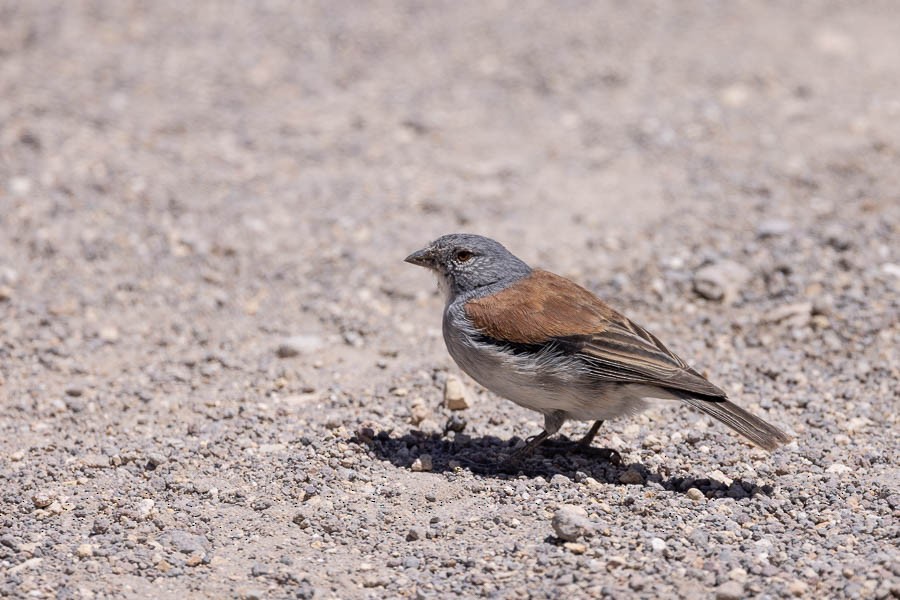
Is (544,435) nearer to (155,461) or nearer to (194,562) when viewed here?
(194,562)

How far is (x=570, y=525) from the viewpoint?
5320 mm

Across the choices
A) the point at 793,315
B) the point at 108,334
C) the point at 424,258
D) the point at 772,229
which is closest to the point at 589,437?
the point at 424,258

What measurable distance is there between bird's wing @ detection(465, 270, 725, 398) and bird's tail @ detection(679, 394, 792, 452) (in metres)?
0.07

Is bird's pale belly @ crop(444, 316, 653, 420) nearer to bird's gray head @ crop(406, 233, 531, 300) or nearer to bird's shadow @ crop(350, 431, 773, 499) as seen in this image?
bird's shadow @ crop(350, 431, 773, 499)

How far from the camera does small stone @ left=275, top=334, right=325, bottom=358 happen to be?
796 centimetres

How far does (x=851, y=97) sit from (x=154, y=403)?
325 inches

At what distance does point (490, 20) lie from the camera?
43.1 feet

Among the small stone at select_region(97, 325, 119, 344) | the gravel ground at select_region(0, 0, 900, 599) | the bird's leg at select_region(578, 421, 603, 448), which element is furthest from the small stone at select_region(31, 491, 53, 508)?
the bird's leg at select_region(578, 421, 603, 448)

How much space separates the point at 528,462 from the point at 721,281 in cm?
279

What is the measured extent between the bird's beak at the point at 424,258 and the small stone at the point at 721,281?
261cm

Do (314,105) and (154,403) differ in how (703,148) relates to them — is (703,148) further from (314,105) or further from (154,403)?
(154,403)

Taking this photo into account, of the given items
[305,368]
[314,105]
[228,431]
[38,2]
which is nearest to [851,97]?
[314,105]

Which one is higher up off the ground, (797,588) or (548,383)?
(548,383)

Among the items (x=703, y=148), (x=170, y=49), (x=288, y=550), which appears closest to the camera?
(x=288, y=550)
